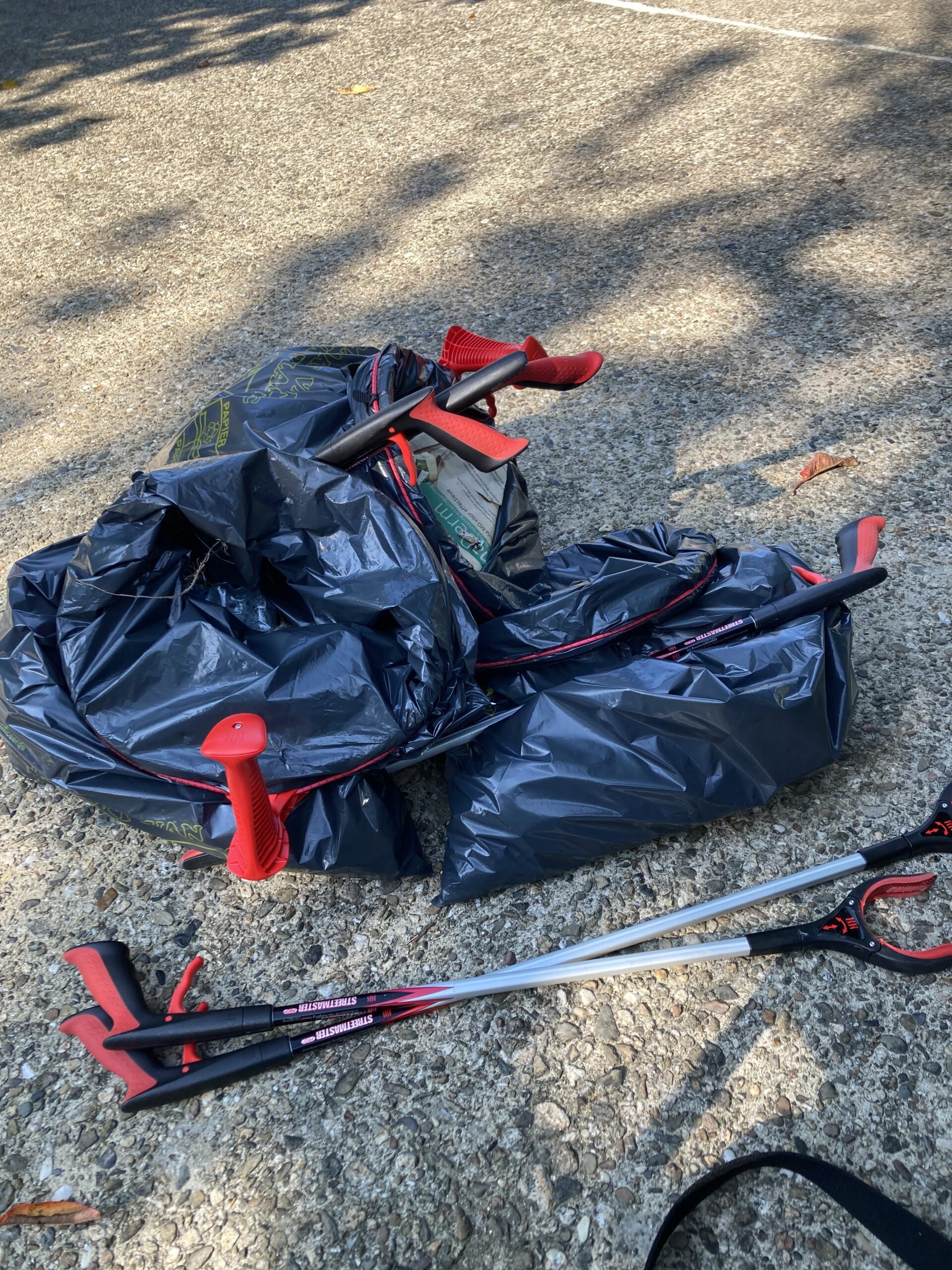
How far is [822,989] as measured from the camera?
5.05 feet

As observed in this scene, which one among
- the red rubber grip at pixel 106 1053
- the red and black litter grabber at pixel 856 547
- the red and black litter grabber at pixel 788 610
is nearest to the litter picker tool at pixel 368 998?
the red rubber grip at pixel 106 1053

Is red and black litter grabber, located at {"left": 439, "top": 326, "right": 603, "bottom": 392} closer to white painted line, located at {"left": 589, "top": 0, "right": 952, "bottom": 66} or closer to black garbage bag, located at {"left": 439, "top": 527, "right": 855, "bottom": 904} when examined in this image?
black garbage bag, located at {"left": 439, "top": 527, "right": 855, "bottom": 904}

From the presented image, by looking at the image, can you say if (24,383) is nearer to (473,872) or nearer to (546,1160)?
(473,872)

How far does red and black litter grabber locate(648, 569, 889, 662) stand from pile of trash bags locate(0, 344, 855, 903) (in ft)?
0.08

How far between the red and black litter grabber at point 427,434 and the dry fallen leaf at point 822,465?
107 centimetres

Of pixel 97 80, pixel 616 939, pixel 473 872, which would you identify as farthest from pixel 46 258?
pixel 616 939

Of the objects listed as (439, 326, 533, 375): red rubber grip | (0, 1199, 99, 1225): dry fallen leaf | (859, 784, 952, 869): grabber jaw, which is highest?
(439, 326, 533, 375): red rubber grip

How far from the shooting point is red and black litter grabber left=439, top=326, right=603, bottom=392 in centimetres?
190

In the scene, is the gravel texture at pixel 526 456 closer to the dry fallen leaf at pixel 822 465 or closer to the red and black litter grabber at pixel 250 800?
the dry fallen leaf at pixel 822 465

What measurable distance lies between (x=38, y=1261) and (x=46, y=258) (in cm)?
371

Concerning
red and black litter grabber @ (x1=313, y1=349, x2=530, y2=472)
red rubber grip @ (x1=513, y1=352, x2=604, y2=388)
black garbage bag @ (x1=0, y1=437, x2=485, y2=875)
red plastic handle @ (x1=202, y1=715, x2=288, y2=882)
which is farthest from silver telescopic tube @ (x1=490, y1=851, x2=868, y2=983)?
red rubber grip @ (x1=513, y1=352, x2=604, y2=388)

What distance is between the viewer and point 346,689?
5.25 feet

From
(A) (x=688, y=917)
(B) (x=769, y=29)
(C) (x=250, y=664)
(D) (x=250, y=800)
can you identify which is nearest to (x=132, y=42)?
(B) (x=769, y=29)

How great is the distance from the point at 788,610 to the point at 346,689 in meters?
0.83
